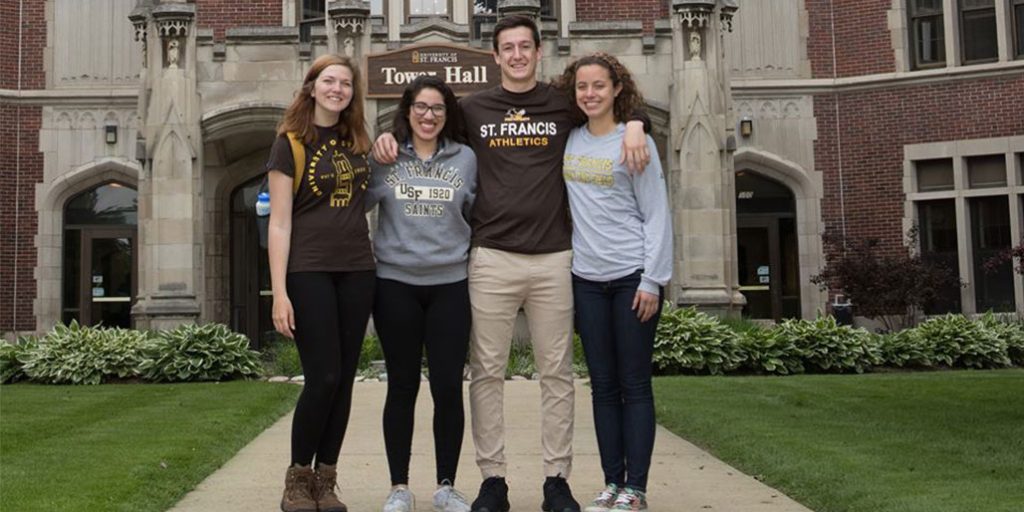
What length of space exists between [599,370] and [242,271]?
46.5ft

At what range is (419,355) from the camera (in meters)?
5.04

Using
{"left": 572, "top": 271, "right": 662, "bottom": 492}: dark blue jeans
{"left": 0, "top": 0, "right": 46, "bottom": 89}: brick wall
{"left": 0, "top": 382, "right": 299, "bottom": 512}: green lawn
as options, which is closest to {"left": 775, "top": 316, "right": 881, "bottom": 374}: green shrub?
{"left": 0, "top": 382, "right": 299, "bottom": 512}: green lawn

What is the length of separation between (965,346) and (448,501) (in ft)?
34.9

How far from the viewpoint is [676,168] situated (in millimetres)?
14961

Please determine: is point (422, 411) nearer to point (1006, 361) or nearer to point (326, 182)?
point (326, 182)

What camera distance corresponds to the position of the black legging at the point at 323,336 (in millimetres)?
4852

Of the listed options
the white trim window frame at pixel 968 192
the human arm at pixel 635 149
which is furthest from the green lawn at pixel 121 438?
the white trim window frame at pixel 968 192

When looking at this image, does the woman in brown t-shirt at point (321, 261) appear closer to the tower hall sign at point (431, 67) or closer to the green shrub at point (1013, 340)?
the tower hall sign at point (431, 67)

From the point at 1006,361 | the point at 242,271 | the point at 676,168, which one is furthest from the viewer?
the point at 242,271

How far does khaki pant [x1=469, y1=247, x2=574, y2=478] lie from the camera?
16.4 ft

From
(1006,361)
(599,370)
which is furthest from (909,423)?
(1006,361)

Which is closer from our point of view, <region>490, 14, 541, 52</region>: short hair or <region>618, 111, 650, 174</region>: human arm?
<region>618, 111, 650, 174</region>: human arm

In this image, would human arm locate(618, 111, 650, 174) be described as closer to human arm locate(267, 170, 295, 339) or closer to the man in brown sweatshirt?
the man in brown sweatshirt

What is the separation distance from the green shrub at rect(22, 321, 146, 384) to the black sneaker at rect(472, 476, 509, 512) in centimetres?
893
